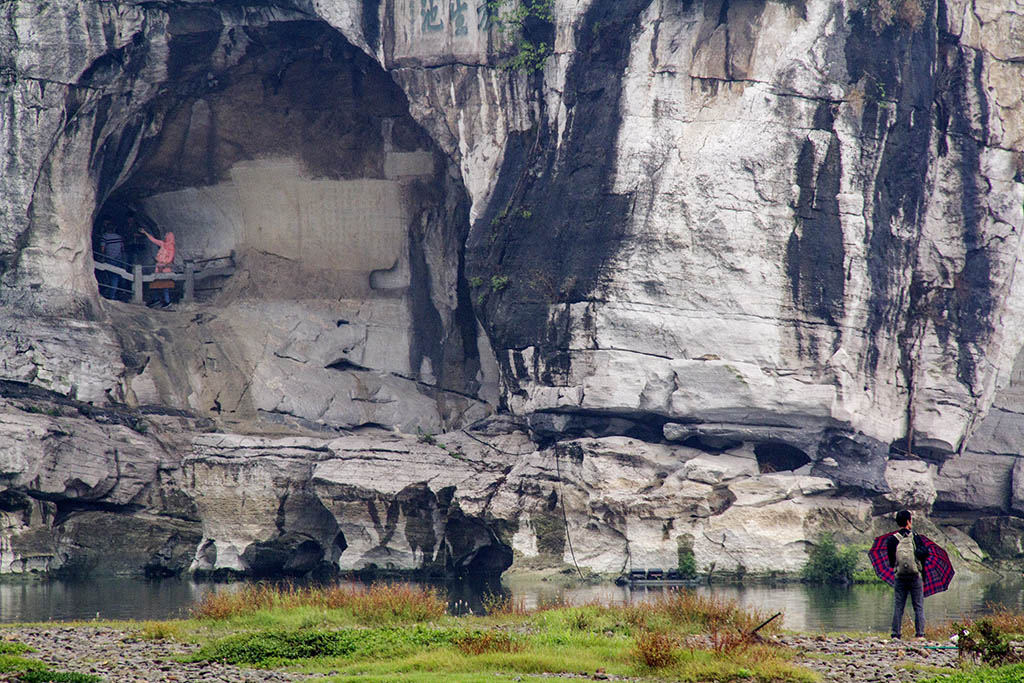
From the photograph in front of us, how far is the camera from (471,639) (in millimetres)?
16969

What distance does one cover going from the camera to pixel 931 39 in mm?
34062

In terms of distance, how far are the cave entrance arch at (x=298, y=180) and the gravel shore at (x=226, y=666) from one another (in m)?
22.1

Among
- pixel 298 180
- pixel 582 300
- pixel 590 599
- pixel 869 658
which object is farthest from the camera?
pixel 298 180

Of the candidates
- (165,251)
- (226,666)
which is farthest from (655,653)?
(165,251)

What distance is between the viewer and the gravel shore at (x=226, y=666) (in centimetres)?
1596

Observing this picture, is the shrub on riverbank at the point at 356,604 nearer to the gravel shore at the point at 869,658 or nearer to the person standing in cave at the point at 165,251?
the gravel shore at the point at 869,658

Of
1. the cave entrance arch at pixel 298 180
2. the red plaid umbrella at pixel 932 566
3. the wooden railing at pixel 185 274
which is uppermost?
the cave entrance arch at pixel 298 180

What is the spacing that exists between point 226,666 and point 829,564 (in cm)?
1731

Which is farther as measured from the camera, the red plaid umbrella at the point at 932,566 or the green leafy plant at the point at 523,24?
the green leafy plant at the point at 523,24

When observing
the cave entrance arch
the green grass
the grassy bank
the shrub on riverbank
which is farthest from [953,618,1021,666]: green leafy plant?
the cave entrance arch

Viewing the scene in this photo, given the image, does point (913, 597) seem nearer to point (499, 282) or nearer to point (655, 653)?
point (655, 653)

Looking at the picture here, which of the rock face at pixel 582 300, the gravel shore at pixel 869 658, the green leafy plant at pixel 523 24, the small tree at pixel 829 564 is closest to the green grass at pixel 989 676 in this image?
the gravel shore at pixel 869 658

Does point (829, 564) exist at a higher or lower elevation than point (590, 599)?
higher

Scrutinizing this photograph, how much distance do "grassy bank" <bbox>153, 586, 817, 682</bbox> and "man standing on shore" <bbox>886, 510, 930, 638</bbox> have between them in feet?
5.57
